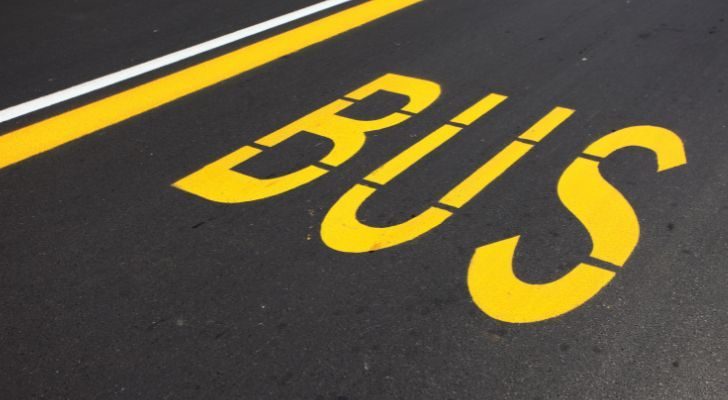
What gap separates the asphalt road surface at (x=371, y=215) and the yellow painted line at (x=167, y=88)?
0.9 inches

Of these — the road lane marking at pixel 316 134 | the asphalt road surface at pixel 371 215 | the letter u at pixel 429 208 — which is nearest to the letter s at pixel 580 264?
the asphalt road surface at pixel 371 215

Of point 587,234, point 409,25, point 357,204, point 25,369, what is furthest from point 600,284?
point 409,25

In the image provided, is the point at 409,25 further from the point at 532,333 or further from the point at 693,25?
the point at 532,333

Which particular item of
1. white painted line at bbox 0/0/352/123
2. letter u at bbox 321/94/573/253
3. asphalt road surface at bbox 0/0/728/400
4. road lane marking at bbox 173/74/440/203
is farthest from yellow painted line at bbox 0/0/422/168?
letter u at bbox 321/94/573/253

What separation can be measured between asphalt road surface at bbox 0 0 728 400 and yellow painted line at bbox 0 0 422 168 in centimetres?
2

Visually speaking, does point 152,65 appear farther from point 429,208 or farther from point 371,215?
point 429,208

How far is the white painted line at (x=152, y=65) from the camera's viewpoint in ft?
16.0

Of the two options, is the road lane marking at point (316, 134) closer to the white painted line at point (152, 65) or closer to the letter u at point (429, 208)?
the letter u at point (429, 208)

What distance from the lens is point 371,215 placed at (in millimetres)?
3676

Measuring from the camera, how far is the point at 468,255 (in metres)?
3.41

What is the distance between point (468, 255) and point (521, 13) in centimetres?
331

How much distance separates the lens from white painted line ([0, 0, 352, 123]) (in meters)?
4.86

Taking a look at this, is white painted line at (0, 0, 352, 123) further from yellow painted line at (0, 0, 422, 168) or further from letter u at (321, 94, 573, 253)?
letter u at (321, 94, 573, 253)

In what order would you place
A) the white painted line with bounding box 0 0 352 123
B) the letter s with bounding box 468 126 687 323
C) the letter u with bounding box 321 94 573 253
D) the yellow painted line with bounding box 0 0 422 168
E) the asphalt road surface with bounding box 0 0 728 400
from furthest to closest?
1. the white painted line with bounding box 0 0 352 123
2. the yellow painted line with bounding box 0 0 422 168
3. the letter u with bounding box 321 94 573 253
4. the letter s with bounding box 468 126 687 323
5. the asphalt road surface with bounding box 0 0 728 400
